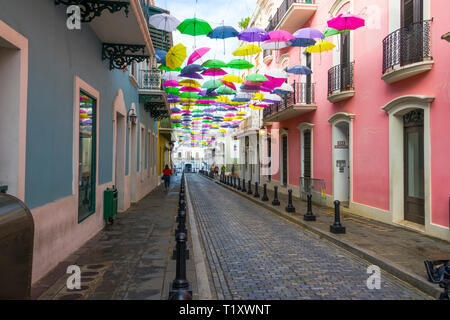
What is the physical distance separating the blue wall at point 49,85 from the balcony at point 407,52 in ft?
25.7

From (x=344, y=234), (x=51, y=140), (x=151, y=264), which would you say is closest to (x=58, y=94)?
(x=51, y=140)

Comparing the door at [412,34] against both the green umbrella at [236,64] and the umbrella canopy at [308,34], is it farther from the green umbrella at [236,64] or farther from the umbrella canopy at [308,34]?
the green umbrella at [236,64]

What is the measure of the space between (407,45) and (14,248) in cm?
963

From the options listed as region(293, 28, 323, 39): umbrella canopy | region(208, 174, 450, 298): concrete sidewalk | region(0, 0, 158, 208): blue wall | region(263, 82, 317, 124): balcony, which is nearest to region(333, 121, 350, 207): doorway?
region(263, 82, 317, 124): balcony

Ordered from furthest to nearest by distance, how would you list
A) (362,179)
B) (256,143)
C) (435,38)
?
(256,143), (362,179), (435,38)

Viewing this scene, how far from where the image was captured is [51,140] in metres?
5.32

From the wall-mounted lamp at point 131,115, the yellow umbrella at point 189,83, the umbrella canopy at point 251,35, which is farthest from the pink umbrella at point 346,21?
the wall-mounted lamp at point 131,115

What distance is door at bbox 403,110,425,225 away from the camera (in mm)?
8867

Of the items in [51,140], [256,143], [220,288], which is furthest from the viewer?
[256,143]

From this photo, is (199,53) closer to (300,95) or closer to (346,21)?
(346,21)

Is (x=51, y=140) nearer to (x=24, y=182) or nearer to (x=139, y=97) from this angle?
(x=24, y=182)

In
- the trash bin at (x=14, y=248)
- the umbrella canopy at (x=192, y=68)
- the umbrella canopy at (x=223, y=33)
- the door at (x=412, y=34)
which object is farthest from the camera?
the umbrella canopy at (x=192, y=68)

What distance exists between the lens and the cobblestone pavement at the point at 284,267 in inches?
186
